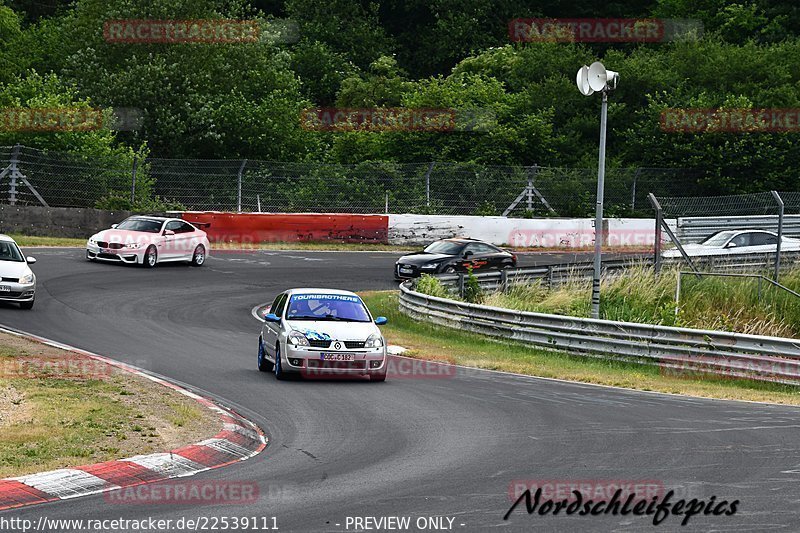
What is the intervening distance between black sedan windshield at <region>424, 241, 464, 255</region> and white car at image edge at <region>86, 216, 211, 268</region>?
6.43 metres

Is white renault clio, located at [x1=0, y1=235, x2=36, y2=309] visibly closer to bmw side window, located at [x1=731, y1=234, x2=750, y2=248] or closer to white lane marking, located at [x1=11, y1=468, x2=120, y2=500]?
white lane marking, located at [x1=11, y1=468, x2=120, y2=500]

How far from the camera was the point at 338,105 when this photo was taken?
61688mm

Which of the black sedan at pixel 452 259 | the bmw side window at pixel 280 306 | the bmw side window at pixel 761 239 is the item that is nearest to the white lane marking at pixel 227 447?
the bmw side window at pixel 280 306

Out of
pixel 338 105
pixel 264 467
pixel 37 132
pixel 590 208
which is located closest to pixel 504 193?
pixel 590 208

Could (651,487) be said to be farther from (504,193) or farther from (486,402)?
(504,193)

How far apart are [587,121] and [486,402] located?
3916cm

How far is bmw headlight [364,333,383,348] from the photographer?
17.1 m

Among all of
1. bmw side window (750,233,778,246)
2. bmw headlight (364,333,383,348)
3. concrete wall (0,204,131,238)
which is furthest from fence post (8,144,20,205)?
bmw headlight (364,333,383,348)

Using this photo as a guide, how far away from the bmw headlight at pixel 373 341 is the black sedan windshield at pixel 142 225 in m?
A: 16.4

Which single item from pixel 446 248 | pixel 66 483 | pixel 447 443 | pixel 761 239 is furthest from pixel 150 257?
pixel 66 483

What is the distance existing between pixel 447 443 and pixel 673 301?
1430 centimetres

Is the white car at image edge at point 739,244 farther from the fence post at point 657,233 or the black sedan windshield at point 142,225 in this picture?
the black sedan windshield at point 142,225

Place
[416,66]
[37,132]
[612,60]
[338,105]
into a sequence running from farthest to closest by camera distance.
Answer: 1. [416,66]
2. [338,105]
3. [612,60]
4. [37,132]

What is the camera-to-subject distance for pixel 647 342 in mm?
20594
